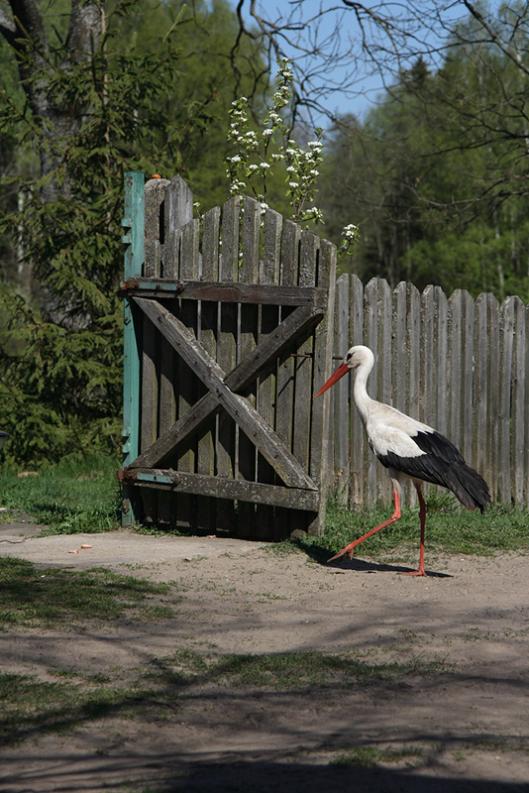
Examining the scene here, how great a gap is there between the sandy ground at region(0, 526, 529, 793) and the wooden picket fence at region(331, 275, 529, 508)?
1853 mm

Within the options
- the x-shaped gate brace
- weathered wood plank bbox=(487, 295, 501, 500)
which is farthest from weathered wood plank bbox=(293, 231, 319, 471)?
weathered wood plank bbox=(487, 295, 501, 500)

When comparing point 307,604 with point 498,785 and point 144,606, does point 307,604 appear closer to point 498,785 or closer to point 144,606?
point 144,606

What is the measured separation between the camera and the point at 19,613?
24.2ft

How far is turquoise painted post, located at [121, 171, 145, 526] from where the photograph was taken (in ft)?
35.3

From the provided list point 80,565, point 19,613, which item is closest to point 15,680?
point 19,613

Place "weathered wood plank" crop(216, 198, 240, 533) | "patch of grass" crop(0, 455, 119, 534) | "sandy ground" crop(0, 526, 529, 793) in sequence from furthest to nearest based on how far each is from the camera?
"patch of grass" crop(0, 455, 119, 534)
"weathered wood plank" crop(216, 198, 240, 533)
"sandy ground" crop(0, 526, 529, 793)

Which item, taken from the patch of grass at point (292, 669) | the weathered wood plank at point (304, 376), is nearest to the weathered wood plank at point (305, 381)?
the weathered wood plank at point (304, 376)

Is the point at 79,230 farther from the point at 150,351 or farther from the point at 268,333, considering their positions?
the point at 268,333

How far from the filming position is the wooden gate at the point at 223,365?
32.2 feet

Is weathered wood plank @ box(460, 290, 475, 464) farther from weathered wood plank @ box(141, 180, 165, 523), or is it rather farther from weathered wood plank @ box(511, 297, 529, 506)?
weathered wood plank @ box(141, 180, 165, 523)

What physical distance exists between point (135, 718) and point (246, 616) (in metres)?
2.22

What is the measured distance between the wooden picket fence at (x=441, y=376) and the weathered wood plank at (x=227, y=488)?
161 cm

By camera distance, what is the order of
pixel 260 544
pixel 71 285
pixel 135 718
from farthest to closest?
pixel 71 285, pixel 260 544, pixel 135 718

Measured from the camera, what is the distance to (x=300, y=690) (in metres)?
5.95
